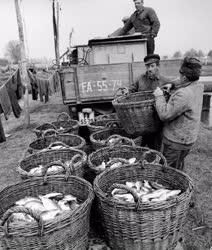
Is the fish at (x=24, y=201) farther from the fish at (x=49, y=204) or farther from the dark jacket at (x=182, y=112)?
the dark jacket at (x=182, y=112)

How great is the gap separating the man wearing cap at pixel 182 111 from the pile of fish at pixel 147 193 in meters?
0.83

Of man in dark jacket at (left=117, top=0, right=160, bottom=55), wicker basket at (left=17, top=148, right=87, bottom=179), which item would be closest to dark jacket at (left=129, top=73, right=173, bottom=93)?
wicker basket at (left=17, top=148, right=87, bottom=179)

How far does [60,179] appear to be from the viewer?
318 cm

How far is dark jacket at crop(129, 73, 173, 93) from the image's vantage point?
5.04 meters

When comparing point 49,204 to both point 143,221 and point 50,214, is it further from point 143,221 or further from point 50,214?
point 143,221

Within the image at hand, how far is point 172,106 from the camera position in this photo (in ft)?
11.4

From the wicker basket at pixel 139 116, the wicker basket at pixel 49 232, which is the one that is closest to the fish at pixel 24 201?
the wicker basket at pixel 49 232

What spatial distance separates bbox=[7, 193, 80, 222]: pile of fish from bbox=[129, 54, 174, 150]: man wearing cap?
2125 mm

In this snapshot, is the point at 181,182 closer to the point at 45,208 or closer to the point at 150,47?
the point at 45,208

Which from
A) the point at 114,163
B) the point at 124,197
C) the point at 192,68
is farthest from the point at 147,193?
the point at 192,68

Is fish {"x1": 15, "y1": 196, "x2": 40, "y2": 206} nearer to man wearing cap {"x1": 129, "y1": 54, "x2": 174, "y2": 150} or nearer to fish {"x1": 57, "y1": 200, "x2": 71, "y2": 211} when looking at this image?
fish {"x1": 57, "y1": 200, "x2": 71, "y2": 211}

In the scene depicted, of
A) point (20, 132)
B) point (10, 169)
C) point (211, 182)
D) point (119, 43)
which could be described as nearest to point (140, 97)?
point (211, 182)

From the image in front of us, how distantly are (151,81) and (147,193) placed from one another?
2.66 meters

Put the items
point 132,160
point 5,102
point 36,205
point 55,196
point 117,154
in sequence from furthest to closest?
point 5,102 → point 117,154 → point 132,160 → point 55,196 → point 36,205
